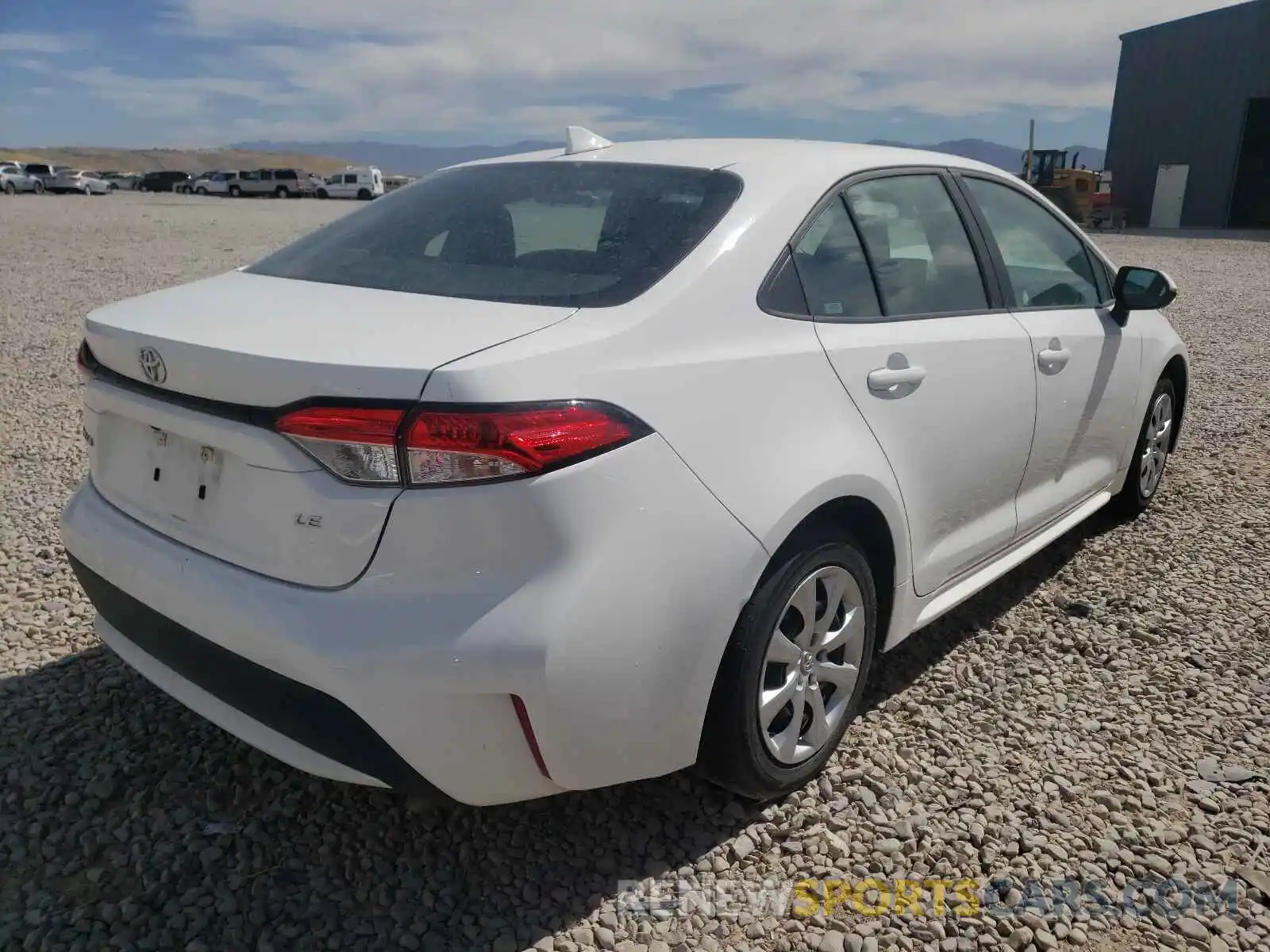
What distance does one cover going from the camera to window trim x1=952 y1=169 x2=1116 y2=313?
128 inches

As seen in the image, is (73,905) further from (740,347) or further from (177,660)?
(740,347)

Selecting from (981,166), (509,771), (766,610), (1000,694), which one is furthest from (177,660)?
(981,166)

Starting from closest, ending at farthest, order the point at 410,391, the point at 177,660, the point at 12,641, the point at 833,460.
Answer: the point at 410,391, the point at 177,660, the point at 833,460, the point at 12,641

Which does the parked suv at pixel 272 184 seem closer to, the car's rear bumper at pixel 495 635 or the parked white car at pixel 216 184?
the parked white car at pixel 216 184

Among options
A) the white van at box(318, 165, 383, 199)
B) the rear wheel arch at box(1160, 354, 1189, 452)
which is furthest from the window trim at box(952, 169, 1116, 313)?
the white van at box(318, 165, 383, 199)

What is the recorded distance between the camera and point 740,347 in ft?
7.26

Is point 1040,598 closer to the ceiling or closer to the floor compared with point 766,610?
closer to the floor

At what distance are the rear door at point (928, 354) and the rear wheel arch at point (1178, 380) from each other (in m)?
1.71

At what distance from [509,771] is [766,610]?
0.67 m

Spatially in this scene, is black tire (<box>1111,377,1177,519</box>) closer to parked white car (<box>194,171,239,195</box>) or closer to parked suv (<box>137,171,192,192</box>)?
parked white car (<box>194,171,239,195</box>)

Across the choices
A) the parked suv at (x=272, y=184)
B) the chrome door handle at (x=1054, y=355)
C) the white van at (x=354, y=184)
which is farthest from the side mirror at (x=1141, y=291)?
the parked suv at (x=272, y=184)

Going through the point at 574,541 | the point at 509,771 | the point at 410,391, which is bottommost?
the point at 509,771

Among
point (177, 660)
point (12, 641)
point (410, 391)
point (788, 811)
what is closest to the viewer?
point (410, 391)

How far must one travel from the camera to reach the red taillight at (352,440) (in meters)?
1.80
